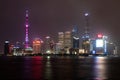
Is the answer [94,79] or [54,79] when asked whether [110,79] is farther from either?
[54,79]

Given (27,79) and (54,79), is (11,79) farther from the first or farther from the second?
(54,79)

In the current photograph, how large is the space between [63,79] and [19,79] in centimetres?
754

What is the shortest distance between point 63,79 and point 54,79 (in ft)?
6.52

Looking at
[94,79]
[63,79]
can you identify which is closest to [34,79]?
[63,79]

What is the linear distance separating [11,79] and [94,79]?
14.5 metres

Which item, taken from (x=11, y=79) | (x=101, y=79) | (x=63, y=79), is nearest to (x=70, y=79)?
(x=63, y=79)

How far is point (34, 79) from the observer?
201 feet

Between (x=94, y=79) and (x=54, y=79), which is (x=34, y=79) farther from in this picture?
(x=94, y=79)

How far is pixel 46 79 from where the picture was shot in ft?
207

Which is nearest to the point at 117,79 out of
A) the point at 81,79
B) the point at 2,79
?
the point at 81,79

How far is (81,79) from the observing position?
62.7 metres

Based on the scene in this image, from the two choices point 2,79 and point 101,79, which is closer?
point 2,79

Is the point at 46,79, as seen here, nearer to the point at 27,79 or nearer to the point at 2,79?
the point at 27,79

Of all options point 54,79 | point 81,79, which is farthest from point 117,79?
point 54,79
